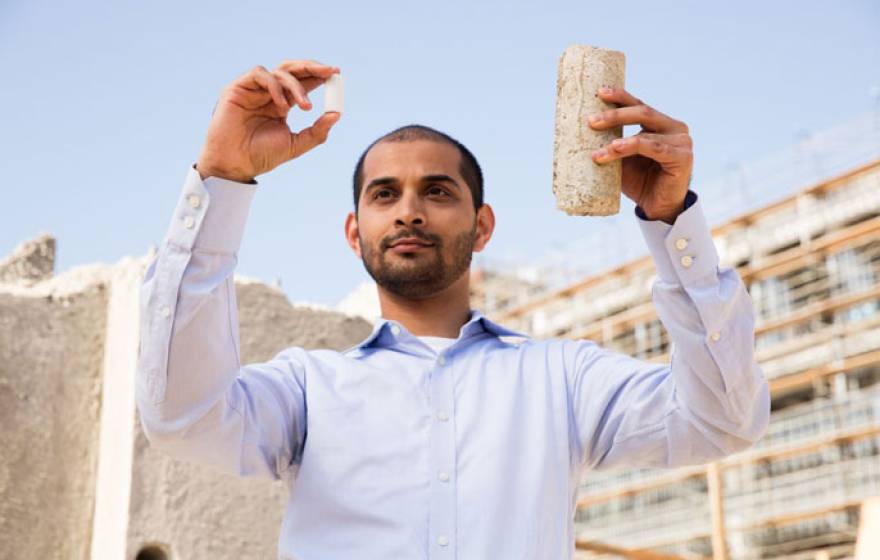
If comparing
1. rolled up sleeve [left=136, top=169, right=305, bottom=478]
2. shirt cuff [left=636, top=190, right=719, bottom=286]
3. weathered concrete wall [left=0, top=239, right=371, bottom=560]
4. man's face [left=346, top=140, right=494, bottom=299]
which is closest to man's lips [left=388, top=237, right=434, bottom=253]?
man's face [left=346, top=140, right=494, bottom=299]

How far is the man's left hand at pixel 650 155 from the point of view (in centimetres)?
202

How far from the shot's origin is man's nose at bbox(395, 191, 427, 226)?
2.32 metres

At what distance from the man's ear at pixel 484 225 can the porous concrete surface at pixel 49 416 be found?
4.82 feet

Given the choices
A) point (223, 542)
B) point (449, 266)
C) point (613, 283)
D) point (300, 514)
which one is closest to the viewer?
point (300, 514)

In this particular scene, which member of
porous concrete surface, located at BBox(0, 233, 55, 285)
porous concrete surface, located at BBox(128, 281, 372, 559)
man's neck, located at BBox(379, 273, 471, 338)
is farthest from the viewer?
porous concrete surface, located at BBox(0, 233, 55, 285)

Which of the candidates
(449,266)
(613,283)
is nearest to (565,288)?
(613,283)

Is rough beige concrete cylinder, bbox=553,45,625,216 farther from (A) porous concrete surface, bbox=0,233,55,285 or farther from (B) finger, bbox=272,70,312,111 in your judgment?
(A) porous concrete surface, bbox=0,233,55,285

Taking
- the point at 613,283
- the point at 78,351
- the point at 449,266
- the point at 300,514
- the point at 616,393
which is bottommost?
the point at 300,514

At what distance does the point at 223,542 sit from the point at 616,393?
155 centimetres

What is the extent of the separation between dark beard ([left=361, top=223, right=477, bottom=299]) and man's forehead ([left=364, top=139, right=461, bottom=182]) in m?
0.13

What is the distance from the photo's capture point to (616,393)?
2.25m

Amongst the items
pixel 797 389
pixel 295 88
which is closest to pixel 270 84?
pixel 295 88

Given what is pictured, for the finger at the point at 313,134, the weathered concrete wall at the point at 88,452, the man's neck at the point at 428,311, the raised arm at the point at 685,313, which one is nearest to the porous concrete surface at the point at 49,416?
the weathered concrete wall at the point at 88,452

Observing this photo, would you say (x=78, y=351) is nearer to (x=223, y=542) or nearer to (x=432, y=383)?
(x=223, y=542)
